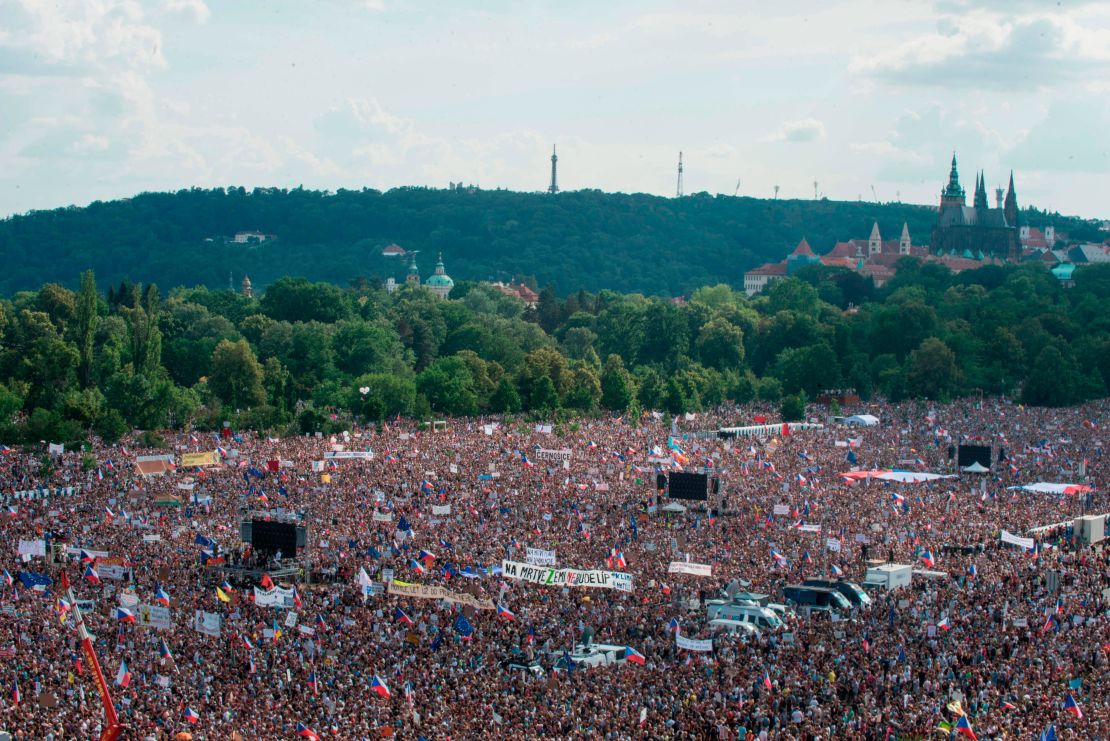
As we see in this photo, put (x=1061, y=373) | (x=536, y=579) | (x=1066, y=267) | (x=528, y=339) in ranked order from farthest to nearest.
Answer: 1. (x=1066, y=267)
2. (x=528, y=339)
3. (x=1061, y=373)
4. (x=536, y=579)

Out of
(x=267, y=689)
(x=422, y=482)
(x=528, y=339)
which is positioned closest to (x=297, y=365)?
(x=528, y=339)

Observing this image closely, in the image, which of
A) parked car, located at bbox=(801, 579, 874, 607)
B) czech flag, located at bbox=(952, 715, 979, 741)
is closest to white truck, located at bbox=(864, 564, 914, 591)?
parked car, located at bbox=(801, 579, 874, 607)

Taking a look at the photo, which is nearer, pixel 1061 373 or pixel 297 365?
pixel 1061 373

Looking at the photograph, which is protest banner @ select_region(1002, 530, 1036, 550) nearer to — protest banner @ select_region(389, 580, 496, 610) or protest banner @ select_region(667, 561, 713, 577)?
protest banner @ select_region(667, 561, 713, 577)

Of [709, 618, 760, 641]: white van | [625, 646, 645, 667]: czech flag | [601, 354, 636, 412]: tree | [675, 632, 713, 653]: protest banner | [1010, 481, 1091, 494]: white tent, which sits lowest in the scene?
[601, 354, 636, 412]: tree

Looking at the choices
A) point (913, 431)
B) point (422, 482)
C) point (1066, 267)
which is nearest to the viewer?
point (422, 482)

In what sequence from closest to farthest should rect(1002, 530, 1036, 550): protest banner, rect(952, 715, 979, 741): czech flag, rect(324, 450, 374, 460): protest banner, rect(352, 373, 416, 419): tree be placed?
rect(952, 715, 979, 741): czech flag < rect(1002, 530, 1036, 550): protest banner < rect(324, 450, 374, 460): protest banner < rect(352, 373, 416, 419): tree

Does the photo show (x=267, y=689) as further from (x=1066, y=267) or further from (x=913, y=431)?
(x=1066, y=267)

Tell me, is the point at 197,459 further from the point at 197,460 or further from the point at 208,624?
the point at 208,624
